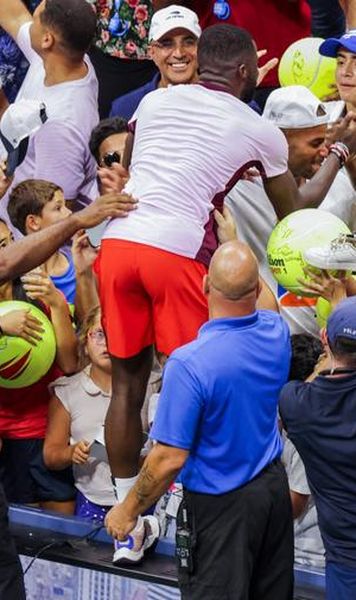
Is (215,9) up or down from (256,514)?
up

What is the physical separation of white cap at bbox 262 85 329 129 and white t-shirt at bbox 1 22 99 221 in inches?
59.9

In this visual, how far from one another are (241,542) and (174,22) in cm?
294

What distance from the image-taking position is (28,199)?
23.9 ft

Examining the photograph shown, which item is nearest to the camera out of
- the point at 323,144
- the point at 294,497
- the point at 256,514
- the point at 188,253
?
the point at 256,514

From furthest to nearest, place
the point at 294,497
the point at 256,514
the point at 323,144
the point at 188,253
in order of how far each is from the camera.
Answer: the point at 323,144
the point at 294,497
the point at 188,253
the point at 256,514

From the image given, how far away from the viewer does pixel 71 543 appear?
6.46 m

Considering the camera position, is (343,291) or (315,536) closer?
(343,291)

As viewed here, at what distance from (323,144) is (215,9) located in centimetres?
160

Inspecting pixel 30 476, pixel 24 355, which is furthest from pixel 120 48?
pixel 30 476

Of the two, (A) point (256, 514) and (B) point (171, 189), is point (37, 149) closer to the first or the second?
(B) point (171, 189)

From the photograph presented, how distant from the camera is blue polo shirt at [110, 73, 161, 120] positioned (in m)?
8.08

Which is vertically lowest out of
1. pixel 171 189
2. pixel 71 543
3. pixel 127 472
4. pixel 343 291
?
pixel 71 543

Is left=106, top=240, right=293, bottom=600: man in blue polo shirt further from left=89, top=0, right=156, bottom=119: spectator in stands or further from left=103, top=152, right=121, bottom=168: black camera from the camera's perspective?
left=89, top=0, right=156, bottom=119: spectator in stands

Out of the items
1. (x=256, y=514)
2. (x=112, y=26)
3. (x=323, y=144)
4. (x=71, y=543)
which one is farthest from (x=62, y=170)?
(x=256, y=514)
